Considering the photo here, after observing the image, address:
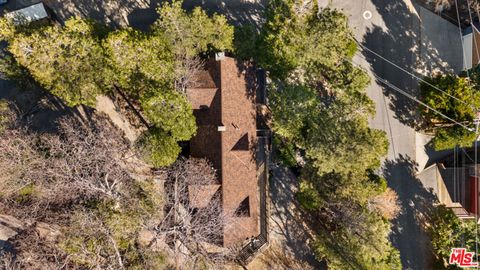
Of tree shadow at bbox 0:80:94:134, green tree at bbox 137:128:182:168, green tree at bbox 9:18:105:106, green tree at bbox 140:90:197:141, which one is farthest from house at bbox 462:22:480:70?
tree shadow at bbox 0:80:94:134

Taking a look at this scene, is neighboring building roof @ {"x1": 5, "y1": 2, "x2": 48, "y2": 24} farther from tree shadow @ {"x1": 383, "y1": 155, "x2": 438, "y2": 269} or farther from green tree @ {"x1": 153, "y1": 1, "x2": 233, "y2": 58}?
tree shadow @ {"x1": 383, "y1": 155, "x2": 438, "y2": 269}

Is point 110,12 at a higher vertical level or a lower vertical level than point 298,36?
higher

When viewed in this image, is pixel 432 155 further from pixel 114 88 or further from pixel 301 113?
pixel 114 88

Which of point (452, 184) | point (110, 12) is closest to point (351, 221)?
point (452, 184)

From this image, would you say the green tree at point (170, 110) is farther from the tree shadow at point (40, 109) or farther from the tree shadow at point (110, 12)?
the tree shadow at point (110, 12)

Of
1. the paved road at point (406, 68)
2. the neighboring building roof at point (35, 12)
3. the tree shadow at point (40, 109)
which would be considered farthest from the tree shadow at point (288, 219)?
the neighboring building roof at point (35, 12)

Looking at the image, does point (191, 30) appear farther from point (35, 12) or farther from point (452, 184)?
point (452, 184)

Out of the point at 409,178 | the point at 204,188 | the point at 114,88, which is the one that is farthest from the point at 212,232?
the point at 409,178
